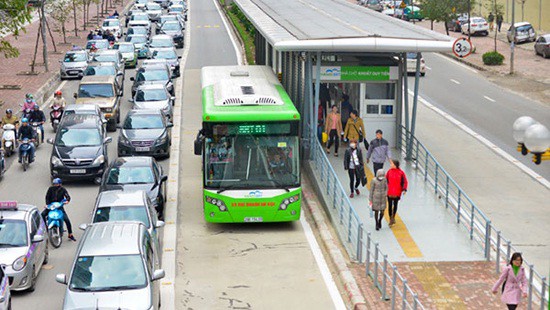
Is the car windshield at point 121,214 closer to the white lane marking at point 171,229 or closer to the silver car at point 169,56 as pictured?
the white lane marking at point 171,229

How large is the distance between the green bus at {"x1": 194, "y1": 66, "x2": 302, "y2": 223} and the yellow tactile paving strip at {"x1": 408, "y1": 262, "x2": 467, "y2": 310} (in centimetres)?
374

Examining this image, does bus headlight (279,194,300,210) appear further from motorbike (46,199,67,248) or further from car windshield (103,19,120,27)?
car windshield (103,19,120,27)

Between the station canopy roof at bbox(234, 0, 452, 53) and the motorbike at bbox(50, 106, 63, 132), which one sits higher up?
the station canopy roof at bbox(234, 0, 452, 53)

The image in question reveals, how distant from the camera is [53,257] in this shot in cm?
2059

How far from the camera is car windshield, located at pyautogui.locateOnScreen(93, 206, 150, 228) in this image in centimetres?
2012

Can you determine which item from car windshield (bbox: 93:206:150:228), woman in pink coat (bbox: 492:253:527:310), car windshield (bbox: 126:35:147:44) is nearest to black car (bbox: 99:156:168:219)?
car windshield (bbox: 93:206:150:228)

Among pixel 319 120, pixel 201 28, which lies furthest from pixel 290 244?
pixel 201 28

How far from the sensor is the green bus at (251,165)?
21703 millimetres

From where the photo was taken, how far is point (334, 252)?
66.8 ft

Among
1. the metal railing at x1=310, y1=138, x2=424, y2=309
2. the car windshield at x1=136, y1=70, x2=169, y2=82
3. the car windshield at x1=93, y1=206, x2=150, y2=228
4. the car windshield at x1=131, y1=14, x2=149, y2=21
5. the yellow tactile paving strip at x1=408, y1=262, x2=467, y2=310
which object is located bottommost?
the yellow tactile paving strip at x1=408, y1=262, x2=467, y2=310

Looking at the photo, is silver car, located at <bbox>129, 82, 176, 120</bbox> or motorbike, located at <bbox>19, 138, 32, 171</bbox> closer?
motorbike, located at <bbox>19, 138, 32, 171</bbox>

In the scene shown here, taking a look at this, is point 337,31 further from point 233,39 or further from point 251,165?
point 233,39

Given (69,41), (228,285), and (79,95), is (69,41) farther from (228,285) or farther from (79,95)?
(228,285)

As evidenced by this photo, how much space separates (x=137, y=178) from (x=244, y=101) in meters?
3.48
